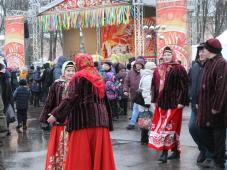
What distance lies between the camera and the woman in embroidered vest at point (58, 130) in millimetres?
6398

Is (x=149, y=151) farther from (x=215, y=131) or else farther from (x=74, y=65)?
(x=74, y=65)

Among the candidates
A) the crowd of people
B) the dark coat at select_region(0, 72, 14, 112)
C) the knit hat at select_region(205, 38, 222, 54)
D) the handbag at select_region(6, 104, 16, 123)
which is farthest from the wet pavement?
the knit hat at select_region(205, 38, 222, 54)

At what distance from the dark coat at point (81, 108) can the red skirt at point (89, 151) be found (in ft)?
0.27

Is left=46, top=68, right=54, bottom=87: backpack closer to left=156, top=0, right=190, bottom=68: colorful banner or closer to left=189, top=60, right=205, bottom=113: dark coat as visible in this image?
left=156, top=0, right=190, bottom=68: colorful banner

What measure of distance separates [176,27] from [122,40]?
8884mm

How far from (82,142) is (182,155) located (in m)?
3.02

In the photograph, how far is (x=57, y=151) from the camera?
21.1 ft

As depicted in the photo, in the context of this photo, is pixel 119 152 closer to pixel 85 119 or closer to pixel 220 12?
pixel 85 119

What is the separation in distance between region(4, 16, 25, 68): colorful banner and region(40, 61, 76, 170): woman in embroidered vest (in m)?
18.7

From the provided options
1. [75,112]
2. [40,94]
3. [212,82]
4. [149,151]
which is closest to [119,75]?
[40,94]

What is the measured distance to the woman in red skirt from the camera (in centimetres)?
567

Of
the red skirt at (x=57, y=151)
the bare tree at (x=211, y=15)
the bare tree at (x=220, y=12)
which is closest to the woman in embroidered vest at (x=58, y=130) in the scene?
the red skirt at (x=57, y=151)

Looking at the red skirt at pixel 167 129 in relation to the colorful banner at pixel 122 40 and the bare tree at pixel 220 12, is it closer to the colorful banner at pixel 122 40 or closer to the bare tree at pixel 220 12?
the colorful banner at pixel 122 40

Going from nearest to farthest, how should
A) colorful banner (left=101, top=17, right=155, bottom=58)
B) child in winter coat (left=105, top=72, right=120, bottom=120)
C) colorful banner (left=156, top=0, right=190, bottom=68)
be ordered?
child in winter coat (left=105, top=72, right=120, bottom=120) < colorful banner (left=156, top=0, right=190, bottom=68) < colorful banner (left=101, top=17, right=155, bottom=58)
